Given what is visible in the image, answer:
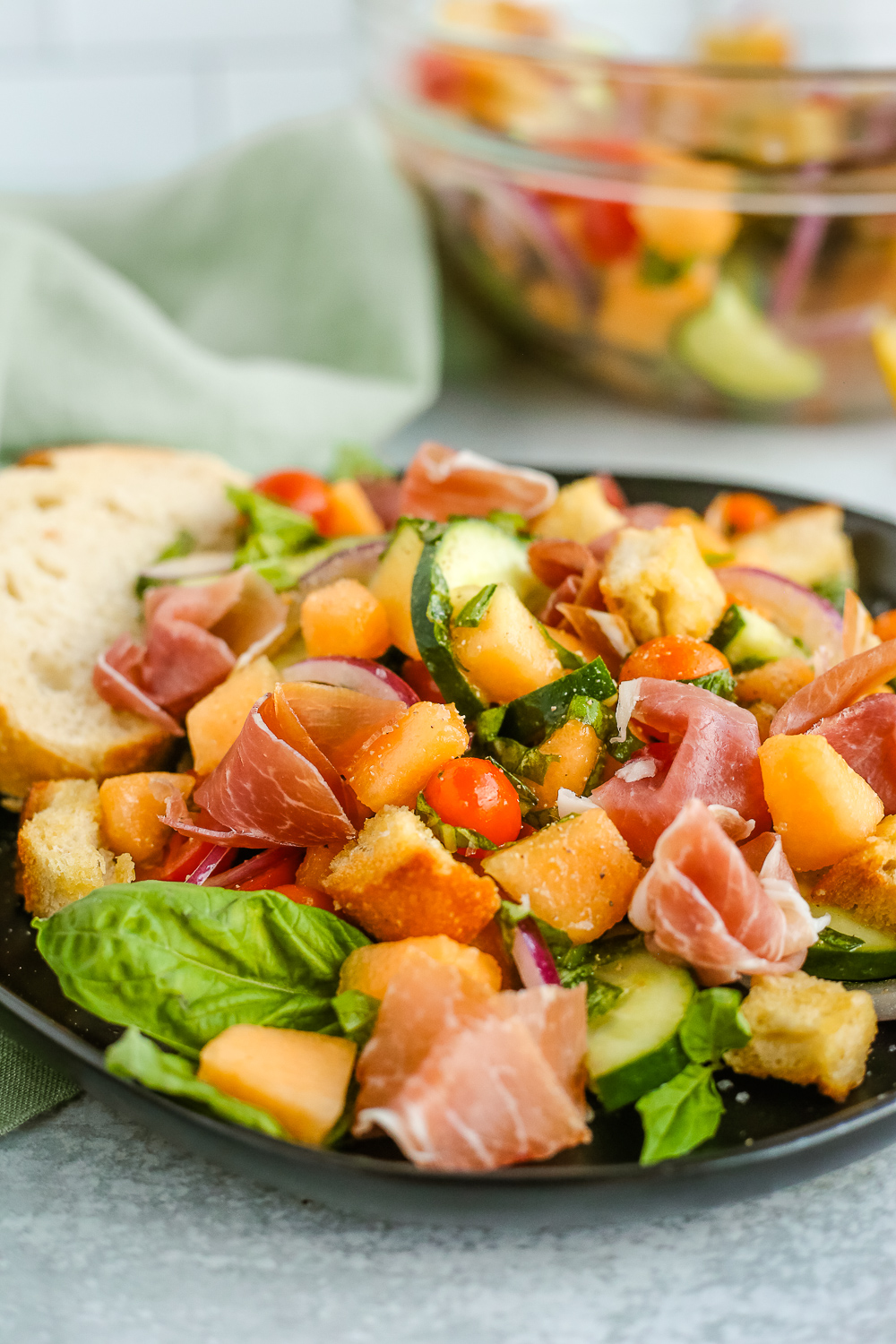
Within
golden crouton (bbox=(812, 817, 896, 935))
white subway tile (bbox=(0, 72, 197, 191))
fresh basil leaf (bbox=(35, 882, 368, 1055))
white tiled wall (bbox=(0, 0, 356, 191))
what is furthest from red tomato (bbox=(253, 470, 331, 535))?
white subway tile (bbox=(0, 72, 197, 191))

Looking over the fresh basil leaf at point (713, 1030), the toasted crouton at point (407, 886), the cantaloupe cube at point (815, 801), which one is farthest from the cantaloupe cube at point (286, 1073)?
the cantaloupe cube at point (815, 801)

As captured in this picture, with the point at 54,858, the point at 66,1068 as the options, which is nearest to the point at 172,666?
the point at 54,858

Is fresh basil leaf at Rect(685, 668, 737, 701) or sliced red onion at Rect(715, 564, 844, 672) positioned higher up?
fresh basil leaf at Rect(685, 668, 737, 701)

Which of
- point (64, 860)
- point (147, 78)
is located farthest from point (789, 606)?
point (147, 78)

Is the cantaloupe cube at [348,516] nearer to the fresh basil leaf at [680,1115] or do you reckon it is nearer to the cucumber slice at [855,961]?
the cucumber slice at [855,961]

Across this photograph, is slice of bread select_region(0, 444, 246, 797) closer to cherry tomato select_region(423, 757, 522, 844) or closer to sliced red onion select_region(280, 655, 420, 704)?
sliced red onion select_region(280, 655, 420, 704)

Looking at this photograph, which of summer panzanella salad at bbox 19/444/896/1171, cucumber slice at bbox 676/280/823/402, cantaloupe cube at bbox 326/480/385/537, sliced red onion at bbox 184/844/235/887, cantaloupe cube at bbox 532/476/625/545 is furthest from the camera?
cucumber slice at bbox 676/280/823/402

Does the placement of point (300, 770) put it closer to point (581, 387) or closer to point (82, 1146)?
point (82, 1146)
